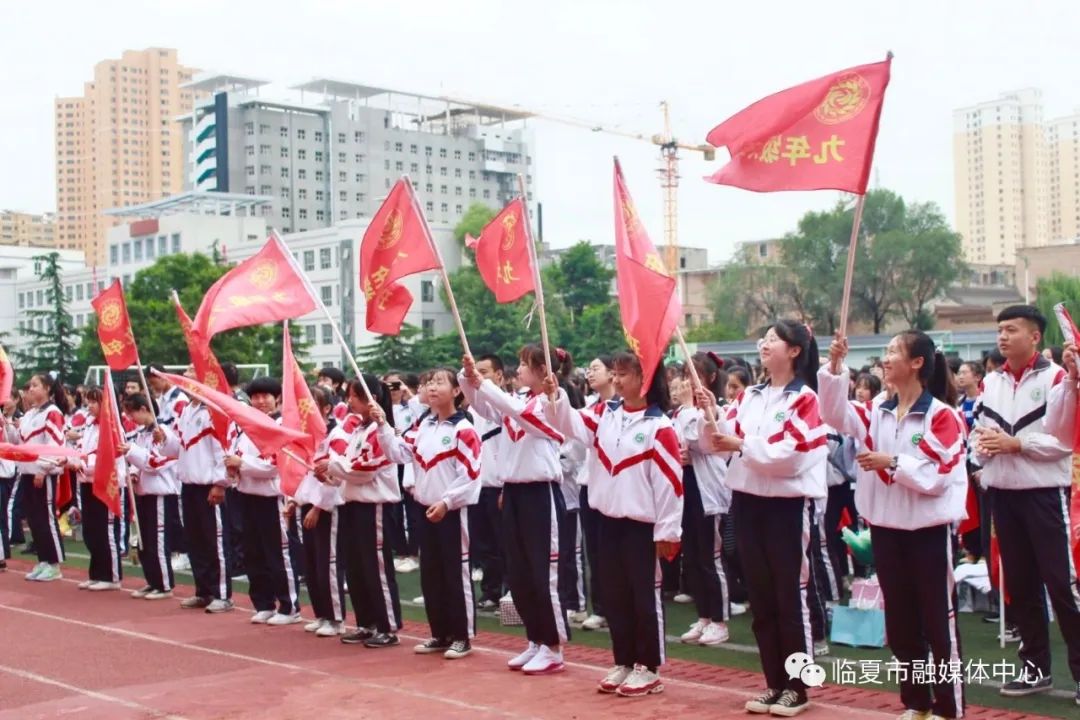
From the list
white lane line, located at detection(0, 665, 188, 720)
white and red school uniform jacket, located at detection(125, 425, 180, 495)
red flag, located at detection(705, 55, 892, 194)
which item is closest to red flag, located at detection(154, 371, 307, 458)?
white and red school uniform jacket, located at detection(125, 425, 180, 495)

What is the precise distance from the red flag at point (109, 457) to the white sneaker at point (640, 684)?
598cm

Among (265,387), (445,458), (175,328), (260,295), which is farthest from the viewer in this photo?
(175,328)

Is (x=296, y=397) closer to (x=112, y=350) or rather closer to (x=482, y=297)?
(x=112, y=350)

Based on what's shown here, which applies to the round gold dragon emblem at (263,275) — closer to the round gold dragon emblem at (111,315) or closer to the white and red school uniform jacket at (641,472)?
the round gold dragon emblem at (111,315)

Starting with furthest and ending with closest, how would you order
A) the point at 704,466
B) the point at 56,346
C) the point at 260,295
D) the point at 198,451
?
the point at 56,346 < the point at 198,451 < the point at 260,295 < the point at 704,466

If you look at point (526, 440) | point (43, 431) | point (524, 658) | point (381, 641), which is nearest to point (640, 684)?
point (524, 658)

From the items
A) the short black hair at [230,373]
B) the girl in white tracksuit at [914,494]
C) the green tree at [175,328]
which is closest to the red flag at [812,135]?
the girl in white tracksuit at [914,494]

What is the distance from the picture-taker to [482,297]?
229ft

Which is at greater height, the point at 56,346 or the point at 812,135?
the point at 812,135

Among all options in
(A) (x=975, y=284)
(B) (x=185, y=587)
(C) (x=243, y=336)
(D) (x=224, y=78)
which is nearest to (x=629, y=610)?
(B) (x=185, y=587)

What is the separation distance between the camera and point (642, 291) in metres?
7.15

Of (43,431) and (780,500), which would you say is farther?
(43,431)

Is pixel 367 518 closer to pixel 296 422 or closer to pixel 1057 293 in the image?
pixel 296 422

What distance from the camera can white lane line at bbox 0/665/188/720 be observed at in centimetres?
748
